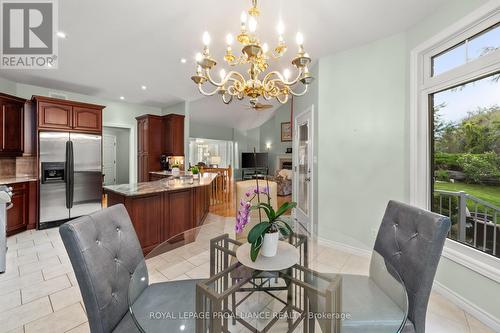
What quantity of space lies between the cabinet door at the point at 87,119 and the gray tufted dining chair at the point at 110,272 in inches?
150

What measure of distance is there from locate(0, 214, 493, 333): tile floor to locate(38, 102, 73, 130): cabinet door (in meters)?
2.28

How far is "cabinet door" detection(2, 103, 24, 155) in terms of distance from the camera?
11.5 ft

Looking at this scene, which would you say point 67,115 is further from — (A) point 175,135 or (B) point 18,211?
(A) point 175,135

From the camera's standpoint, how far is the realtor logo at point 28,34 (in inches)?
86.6

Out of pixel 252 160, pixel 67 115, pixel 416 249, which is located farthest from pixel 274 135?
pixel 416 249

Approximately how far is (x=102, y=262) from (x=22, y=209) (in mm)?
4012

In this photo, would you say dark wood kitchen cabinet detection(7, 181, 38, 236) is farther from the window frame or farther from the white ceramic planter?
the window frame

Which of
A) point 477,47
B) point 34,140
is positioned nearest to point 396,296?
point 477,47

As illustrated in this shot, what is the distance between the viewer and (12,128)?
3.62m

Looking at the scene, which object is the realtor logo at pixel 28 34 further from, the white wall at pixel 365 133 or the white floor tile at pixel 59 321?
the white wall at pixel 365 133

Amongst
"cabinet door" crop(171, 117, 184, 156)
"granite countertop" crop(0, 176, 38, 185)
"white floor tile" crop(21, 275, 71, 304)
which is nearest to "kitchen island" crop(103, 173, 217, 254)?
"white floor tile" crop(21, 275, 71, 304)

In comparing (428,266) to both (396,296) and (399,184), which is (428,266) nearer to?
(396,296)

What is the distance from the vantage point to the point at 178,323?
3.28 ft

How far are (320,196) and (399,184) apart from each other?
985 mm
